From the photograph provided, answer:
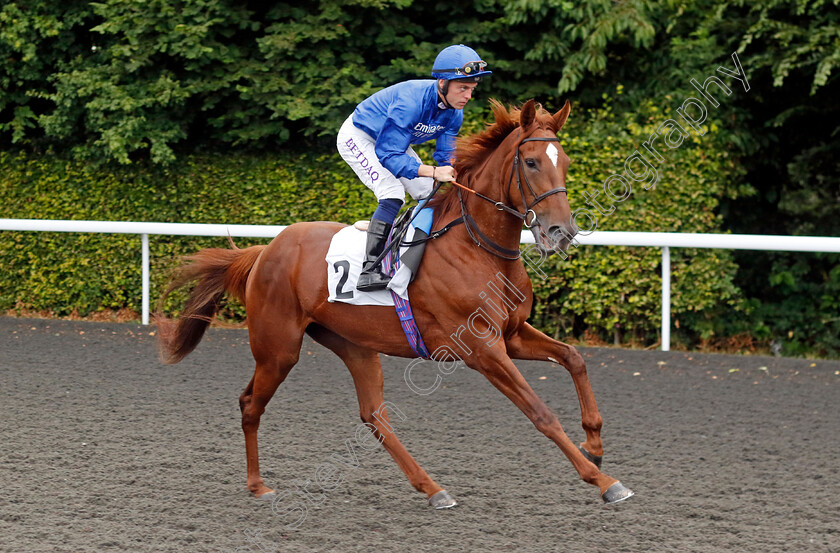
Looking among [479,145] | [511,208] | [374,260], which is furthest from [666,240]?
[374,260]

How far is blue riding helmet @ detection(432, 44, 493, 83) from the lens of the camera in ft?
13.6

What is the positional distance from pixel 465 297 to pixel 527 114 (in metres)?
0.88

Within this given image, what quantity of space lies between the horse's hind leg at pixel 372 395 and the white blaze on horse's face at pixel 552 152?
4.89ft

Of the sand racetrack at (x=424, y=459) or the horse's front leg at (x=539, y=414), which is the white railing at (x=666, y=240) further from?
the horse's front leg at (x=539, y=414)

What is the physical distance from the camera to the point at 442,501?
13.6 ft

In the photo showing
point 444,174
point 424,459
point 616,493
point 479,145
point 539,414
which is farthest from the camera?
point 424,459

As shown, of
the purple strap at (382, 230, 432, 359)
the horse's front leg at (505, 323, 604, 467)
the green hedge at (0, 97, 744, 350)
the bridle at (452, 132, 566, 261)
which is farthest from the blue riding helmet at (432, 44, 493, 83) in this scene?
the green hedge at (0, 97, 744, 350)

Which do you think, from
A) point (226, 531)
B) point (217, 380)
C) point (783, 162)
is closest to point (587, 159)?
point (783, 162)

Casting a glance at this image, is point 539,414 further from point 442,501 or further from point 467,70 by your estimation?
point 467,70

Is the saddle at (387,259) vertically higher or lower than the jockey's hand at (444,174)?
lower

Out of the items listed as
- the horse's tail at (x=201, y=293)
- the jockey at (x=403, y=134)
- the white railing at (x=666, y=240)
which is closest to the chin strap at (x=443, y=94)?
the jockey at (x=403, y=134)

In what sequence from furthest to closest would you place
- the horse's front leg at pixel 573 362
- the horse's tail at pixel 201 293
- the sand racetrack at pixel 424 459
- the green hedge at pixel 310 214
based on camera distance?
the green hedge at pixel 310 214, the horse's tail at pixel 201 293, the horse's front leg at pixel 573 362, the sand racetrack at pixel 424 459

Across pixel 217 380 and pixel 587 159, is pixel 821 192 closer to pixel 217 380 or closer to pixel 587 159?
pixel 587 159

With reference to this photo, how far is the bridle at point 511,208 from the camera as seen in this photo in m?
3.86
